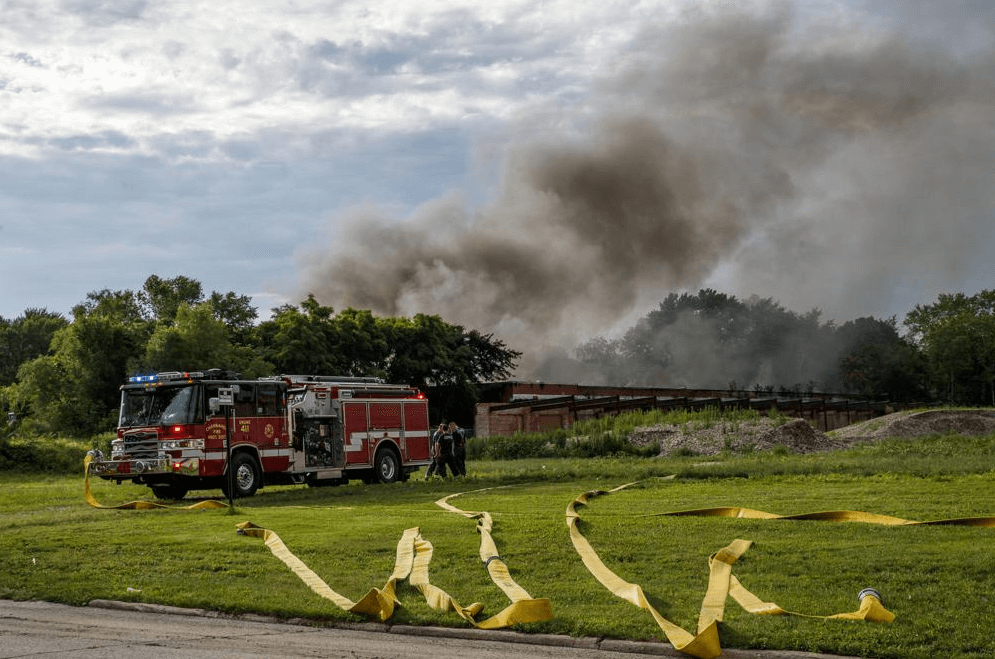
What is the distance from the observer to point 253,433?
75.5ft

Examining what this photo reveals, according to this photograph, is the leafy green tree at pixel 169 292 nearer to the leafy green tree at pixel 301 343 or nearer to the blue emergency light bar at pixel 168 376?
the leafy green tree at pixel 301 343

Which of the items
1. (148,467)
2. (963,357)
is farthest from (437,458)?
(963,357)

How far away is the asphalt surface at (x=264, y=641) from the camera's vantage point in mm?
7539

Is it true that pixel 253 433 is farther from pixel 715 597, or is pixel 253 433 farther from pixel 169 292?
pixel 169 292

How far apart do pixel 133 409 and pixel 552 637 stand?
16638 millimetres

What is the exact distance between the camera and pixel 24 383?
51406 millimetres

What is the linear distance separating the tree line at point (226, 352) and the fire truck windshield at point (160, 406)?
16964 mm

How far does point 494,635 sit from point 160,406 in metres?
15.7

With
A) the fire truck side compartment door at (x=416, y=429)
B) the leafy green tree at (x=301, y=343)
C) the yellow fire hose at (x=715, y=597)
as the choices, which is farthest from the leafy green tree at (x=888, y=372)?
the yellow fire hose at (x=715, y=597)

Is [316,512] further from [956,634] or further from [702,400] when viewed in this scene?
[702,400]

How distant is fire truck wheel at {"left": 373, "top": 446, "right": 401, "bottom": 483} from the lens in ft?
87.1

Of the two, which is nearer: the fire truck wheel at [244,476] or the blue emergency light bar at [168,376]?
the blue emergency light bar at [168,376]

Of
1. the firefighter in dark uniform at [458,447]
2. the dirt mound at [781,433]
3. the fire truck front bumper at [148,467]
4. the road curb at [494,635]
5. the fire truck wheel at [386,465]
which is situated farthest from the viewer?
the dirt mound at [781,433]

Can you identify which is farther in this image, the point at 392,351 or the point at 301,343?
the point at 392,351
